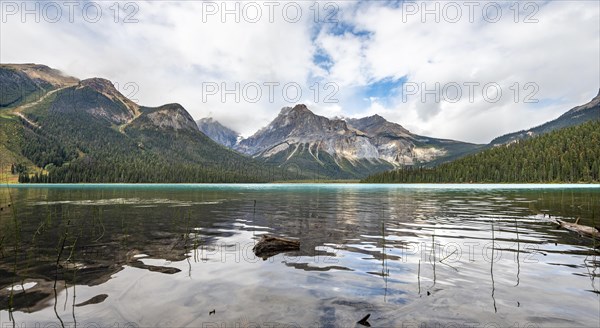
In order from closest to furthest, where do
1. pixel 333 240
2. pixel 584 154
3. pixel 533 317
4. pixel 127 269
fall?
pixel 533 317 < pixel 127 269 < pixel 333 240 < pixel 584 154

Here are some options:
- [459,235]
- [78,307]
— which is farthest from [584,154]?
[78,307]

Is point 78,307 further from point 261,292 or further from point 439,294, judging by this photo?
point 439,294

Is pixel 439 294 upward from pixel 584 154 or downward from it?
downward

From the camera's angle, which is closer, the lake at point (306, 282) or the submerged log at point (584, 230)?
the lake at point (306, 282)

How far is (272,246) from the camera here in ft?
72.2

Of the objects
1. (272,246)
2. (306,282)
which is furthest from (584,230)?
(272,246)

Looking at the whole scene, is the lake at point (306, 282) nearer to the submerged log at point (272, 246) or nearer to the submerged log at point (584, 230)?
the submerged log at point (584, 230)

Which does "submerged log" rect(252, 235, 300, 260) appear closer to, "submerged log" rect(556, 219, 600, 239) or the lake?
the lake

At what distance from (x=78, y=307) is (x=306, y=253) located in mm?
13034

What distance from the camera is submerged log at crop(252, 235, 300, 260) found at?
21516 mm

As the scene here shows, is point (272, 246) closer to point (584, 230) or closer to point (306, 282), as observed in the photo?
point (306, 282)

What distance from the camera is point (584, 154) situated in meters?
194

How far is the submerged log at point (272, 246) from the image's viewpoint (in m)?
21.5

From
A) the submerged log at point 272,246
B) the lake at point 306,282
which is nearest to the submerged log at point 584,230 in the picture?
the lake at point 306,282
